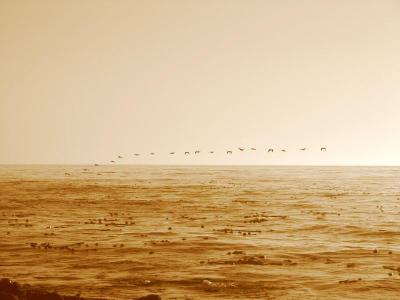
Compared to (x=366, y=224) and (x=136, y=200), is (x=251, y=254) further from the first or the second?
(x=136, y=200)

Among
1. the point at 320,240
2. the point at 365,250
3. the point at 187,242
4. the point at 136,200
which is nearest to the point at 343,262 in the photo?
the point at 365,250

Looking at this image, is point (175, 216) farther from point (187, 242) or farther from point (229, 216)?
point (187, 242)

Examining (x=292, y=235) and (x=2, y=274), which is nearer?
(x=2, y=274)

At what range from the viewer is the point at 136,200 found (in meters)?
65.1

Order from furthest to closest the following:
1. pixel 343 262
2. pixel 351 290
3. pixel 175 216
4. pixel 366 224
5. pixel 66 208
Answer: pixel 66 208 → pixel 175 216 → pixel 366 224 → pixel 343 262 → pixel 351 290

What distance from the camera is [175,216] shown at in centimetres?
4684

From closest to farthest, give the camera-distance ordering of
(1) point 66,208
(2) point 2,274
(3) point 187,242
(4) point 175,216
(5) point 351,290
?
1. (5) point 351,290
2. (2) point 2,274
3. (3) point 187,242
4. (4) point 175,216
5. (1) point 66,208

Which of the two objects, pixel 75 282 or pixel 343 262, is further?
pixel 343 262

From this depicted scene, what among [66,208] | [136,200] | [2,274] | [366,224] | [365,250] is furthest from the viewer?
[136,200]

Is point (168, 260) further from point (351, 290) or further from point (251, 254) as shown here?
point (351, 290)

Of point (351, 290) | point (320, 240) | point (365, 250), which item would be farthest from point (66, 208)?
point (351, 290)

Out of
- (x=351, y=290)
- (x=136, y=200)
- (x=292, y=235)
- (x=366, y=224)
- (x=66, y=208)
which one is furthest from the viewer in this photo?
(x=136, y=200)

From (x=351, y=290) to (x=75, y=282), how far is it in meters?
10.7

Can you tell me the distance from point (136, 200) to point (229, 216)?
67.1ft
